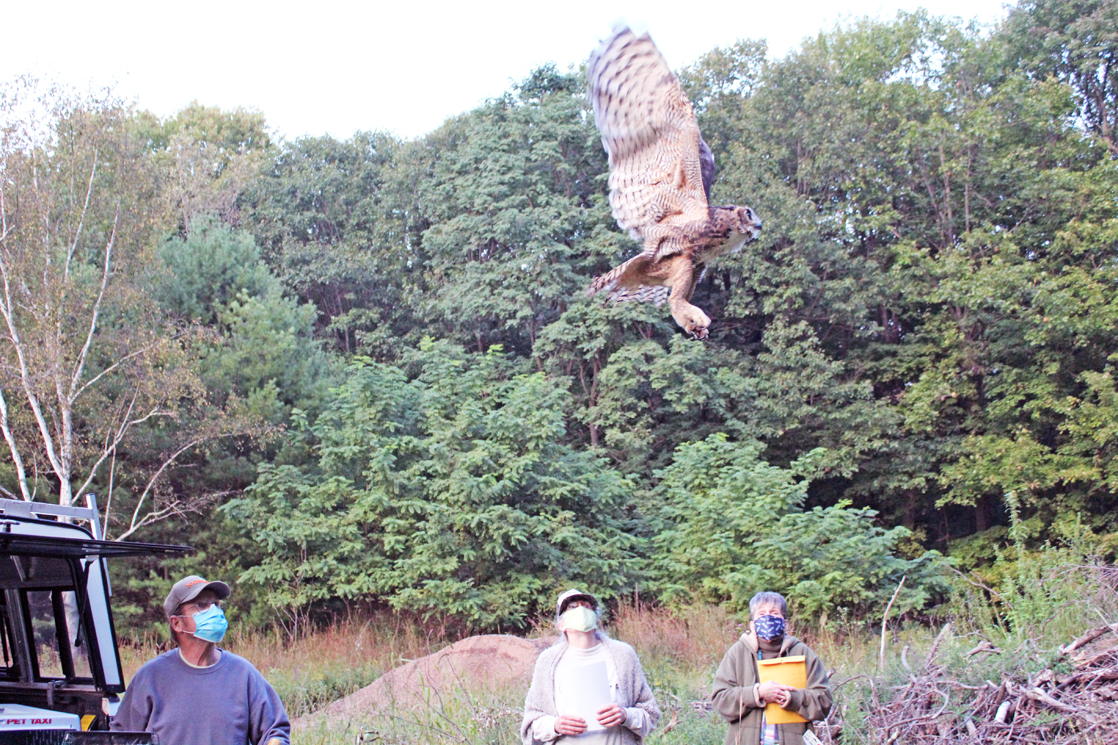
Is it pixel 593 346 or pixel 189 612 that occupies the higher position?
pixel 593 346

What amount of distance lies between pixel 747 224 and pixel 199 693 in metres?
2.27

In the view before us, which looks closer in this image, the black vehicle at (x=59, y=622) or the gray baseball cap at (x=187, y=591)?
the gray baseball cap at (x=187, y=591)

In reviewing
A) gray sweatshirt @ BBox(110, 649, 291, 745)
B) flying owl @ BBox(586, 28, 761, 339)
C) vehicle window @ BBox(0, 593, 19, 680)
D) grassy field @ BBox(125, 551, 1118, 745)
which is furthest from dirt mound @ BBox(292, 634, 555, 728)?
flying owl @ BBox(586, 28, 761, 339)

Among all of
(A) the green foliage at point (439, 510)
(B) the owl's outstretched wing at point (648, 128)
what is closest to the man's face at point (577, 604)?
(B) the owl's outstretched wing at point (648, 128)

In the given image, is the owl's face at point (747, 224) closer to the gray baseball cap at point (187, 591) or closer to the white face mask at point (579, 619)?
the white face mask at point (579, 619)

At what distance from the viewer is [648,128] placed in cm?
360

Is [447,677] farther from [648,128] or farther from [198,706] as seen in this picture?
[648,128]

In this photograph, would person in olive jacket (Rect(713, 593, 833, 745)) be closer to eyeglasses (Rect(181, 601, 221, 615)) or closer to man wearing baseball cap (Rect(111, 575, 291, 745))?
man wearing baseball cap (Rect(111, 575, 291, 745))

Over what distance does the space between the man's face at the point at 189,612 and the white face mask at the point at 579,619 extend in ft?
3.57

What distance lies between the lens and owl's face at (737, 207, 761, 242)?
3.29 metres

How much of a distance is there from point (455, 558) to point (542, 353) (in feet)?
21.1

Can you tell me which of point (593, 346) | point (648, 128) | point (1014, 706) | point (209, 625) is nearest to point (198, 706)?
Answer: point (209, 625)

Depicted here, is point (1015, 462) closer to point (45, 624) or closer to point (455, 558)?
Answer: point (455, 558)

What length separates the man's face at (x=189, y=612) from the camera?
2.80 meters
